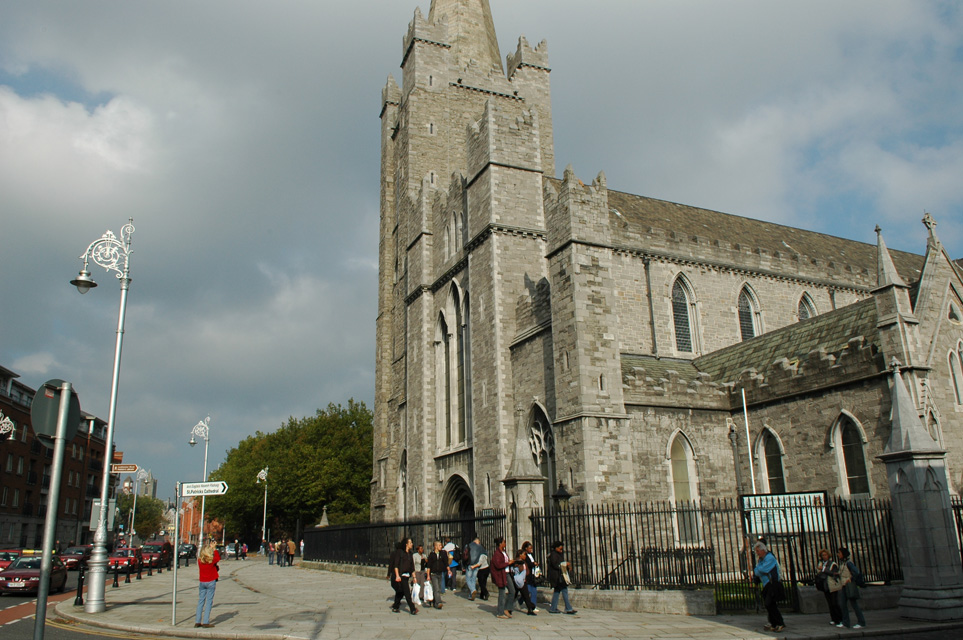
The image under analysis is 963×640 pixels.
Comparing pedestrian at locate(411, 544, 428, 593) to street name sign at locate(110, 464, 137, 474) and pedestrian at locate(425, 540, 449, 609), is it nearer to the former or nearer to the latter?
pedestrian at locate(425, 540, 449, 609)

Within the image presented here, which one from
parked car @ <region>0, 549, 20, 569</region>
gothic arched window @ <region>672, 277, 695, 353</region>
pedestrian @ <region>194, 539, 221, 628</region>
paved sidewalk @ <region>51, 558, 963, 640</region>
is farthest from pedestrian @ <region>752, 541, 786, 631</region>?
parked car @ <region>0, 549, 20, 569</region>

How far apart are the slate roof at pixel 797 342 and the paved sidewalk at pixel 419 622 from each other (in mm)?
9357

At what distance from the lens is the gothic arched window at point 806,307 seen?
97.9ft

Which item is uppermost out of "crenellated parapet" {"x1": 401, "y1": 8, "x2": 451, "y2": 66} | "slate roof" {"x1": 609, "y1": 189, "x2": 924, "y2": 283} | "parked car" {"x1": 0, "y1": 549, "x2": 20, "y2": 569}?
"crenellated parapet" {"x1": 401, "y1": 8, "x2": 451, "y2": 66}

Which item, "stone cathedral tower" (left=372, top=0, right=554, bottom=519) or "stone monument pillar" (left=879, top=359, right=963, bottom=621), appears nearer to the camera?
"stone monument pillar" (left=879, top=359, right=963, bottom=621)

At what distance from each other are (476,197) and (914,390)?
50.5 ft

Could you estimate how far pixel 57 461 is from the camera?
530cm

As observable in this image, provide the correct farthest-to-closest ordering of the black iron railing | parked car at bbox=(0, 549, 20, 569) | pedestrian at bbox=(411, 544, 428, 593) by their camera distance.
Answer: parked car at bbox=(0, 549, 20, 569) < the black iron railing < pedestrian at bbox=(411, 544, 428, 593)

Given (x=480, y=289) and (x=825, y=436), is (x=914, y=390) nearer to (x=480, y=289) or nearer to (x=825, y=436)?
(x=825, y=436)

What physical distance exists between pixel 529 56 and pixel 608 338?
87.0 feet

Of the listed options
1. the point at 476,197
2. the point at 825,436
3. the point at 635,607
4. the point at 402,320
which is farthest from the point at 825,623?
the point at 402,320

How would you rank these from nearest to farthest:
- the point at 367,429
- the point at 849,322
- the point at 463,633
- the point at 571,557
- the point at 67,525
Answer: the point at 463,633 < the point at 571,557 < the point at 849,322 < the point at 367,429 < the point at 67,525

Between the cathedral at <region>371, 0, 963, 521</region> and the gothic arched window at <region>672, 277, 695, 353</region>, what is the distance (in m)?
0.07

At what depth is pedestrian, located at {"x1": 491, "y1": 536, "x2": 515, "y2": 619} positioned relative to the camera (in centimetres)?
1311
